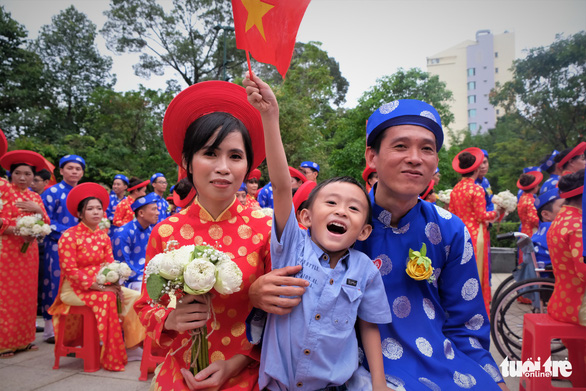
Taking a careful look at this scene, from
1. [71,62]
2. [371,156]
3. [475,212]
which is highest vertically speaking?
[71,62]

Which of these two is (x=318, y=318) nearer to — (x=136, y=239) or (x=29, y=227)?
(x=136, y=239)

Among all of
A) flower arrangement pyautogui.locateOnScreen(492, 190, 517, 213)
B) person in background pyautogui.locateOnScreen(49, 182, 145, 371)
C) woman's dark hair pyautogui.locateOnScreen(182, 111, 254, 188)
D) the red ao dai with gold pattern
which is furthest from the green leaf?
flower arrangement pyautogui.locateOnScreen(492, 190, 517, 213)

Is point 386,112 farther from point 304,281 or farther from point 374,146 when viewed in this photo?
point 304,281

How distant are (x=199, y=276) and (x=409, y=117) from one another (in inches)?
48.2

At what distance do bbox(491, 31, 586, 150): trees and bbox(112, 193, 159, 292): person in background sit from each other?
69.4 ft

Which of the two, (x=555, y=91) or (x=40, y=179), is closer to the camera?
(x=40, y=179)

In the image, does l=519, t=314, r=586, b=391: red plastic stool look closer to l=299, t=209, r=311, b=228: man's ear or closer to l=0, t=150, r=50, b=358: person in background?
l=299, t=209, r=311, b=228: man's ear

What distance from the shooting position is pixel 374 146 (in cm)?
198

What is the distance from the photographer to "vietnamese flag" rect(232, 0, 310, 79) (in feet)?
4.89

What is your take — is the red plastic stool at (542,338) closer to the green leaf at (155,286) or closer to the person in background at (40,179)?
the green leaf at (155,286)

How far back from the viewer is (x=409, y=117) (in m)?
1.84

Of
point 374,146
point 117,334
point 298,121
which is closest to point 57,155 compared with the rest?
point 298,121

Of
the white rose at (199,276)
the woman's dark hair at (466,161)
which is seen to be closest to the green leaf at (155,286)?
the white rose at (199,276)

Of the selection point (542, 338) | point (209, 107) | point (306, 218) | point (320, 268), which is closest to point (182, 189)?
point (209, 107)
